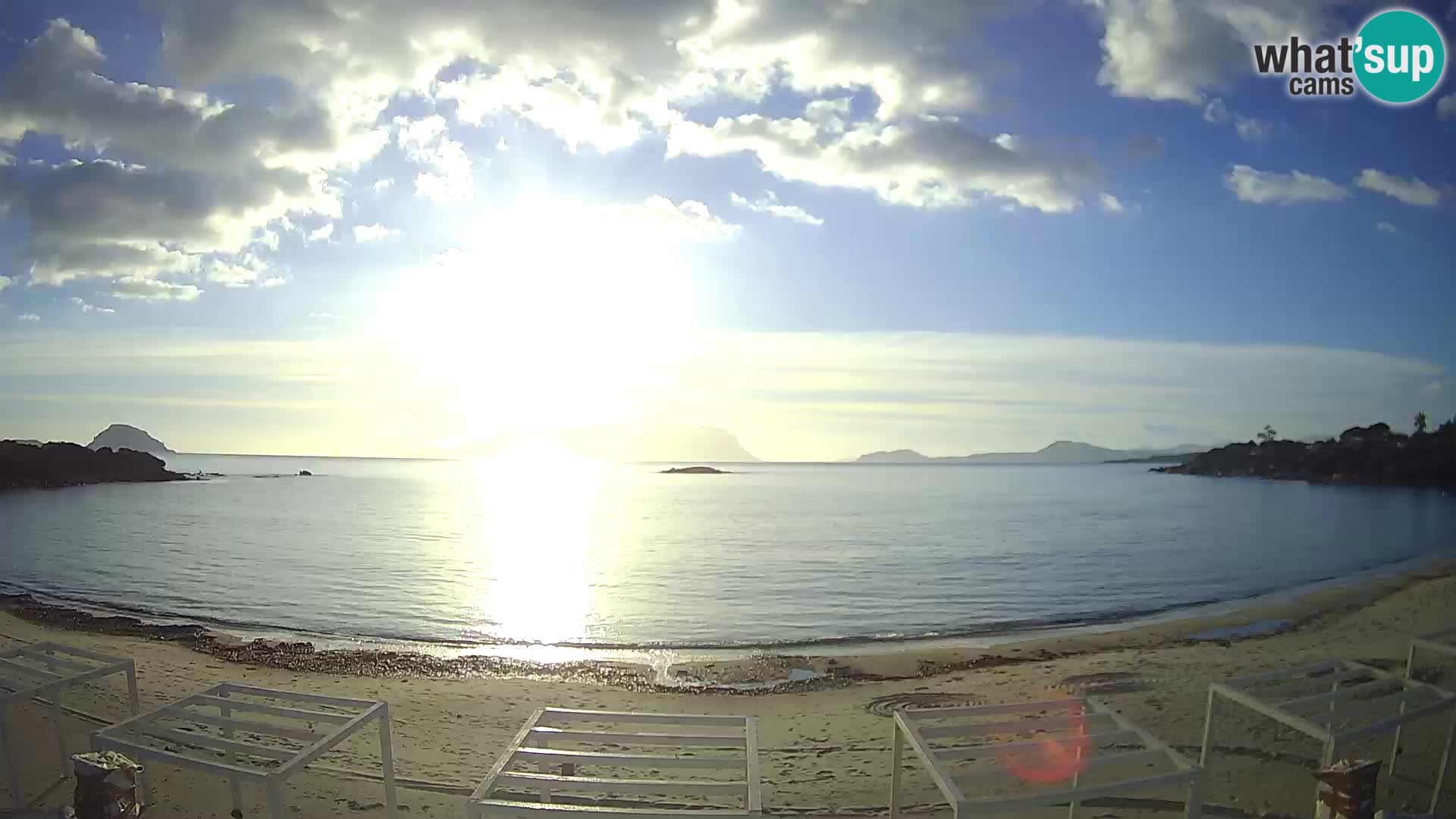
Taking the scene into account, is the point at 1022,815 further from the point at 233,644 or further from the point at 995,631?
the point at 233,644

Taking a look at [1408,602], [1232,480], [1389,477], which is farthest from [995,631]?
[1232,480]

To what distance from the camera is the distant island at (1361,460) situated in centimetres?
9125

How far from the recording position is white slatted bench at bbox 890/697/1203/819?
4750 mm

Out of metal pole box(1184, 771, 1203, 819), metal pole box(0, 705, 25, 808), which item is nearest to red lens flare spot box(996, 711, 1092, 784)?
metal pole box(1184, 771, 1203, 819)

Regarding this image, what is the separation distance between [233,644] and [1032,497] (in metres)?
83.5

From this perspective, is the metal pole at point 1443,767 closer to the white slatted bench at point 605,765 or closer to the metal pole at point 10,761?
the white slatted bench at point 605,765

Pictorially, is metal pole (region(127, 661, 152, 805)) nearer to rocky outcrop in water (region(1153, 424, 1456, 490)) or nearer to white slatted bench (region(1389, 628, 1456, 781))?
white slatted bench (region(1389, 628, 1456, 781))

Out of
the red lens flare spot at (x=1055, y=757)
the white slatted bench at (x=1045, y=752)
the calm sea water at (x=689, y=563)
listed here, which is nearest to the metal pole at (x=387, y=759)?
the white slatted bench at (x=1045, y=752)

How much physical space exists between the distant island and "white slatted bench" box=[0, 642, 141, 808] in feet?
398

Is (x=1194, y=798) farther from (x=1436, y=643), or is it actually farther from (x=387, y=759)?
(x=387, y=759)

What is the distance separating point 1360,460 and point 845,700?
11833 cm

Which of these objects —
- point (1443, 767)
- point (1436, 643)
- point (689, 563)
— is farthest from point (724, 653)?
point (689, 563)

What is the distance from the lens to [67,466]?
9844 cm

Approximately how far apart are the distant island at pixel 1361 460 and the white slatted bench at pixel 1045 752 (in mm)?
115081
